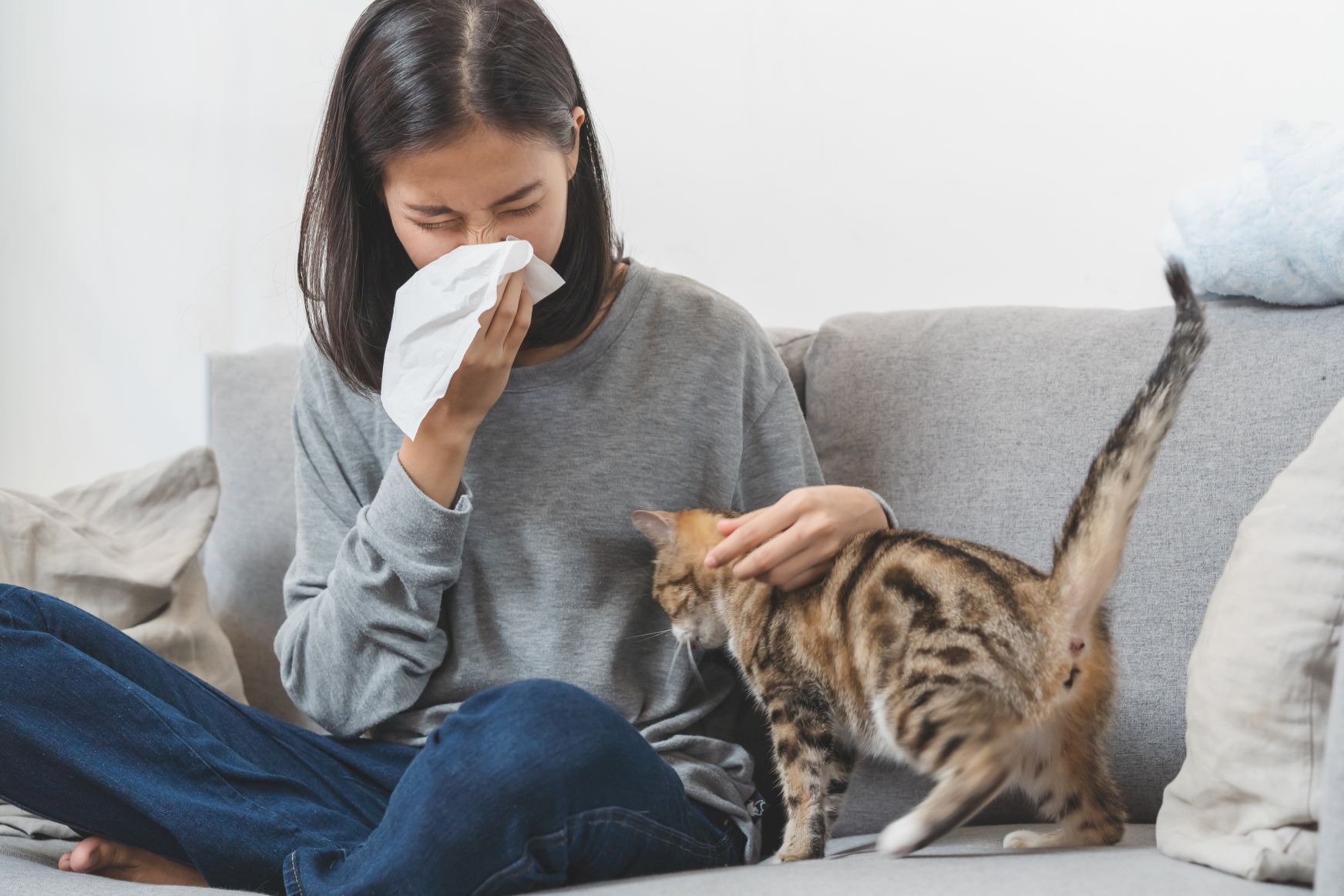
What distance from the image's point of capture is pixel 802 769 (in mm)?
1141

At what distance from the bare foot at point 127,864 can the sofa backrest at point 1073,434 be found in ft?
2.37

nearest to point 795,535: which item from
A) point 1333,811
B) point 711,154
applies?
point 1333,811

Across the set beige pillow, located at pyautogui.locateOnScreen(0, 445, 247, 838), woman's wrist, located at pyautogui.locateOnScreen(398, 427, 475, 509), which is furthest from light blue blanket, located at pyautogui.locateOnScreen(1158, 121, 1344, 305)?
beige pillow, located at pyautogui.locateOnScreen(0, 445, 247, 838)

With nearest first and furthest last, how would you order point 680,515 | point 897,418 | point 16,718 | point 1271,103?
1. point 16,718
2. point 680,515
3. point 897,418
4. point 1271,103

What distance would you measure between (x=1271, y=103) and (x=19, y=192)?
2210 mm

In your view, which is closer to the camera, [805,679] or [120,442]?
[805,679]

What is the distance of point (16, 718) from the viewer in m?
1.01

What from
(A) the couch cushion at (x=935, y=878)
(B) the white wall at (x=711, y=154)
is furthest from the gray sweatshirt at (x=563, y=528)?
(B) the white wall at (x=711, y=154)

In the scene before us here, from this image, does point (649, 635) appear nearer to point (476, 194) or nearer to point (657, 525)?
point (657, 525)

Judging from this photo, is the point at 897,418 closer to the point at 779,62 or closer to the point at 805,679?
the point at 805,679

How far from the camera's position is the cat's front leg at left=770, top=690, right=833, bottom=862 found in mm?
1116

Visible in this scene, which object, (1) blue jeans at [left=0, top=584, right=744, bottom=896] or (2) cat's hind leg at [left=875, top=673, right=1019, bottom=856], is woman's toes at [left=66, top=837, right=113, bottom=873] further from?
(2) cat's hind leg at [left=875, top=673, right=1019, bottom=856]

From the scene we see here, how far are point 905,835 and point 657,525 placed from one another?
0.48 m

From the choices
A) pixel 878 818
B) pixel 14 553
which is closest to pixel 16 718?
pixel 14 553
